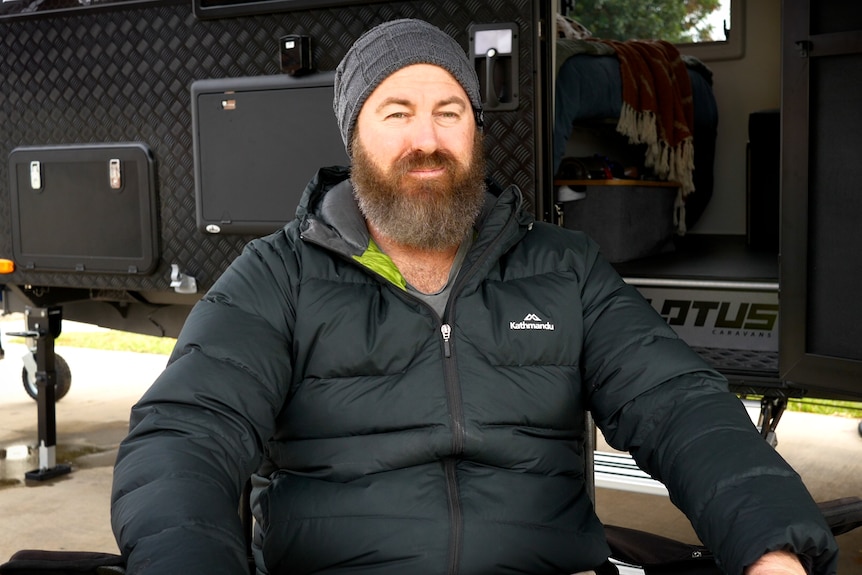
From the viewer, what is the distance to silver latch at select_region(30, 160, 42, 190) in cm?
382

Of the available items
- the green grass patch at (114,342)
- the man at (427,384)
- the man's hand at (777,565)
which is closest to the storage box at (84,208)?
the man at (427,384)

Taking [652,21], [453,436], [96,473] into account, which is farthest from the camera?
[652,21]

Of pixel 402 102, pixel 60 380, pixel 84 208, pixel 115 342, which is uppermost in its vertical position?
pixel 402 102

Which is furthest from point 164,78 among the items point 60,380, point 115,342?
point 115,342

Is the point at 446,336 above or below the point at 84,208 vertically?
below

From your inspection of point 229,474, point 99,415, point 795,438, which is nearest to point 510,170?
point 229,474

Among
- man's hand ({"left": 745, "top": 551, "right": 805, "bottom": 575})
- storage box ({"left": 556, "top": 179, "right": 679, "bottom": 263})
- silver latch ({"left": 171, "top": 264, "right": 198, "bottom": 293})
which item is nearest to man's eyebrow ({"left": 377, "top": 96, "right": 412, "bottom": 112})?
man's hand ({"left": 745, "top": 551, "right": 805, "bottom": 575})

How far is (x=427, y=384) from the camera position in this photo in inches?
74.2

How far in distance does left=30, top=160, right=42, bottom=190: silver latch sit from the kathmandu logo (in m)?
2.47

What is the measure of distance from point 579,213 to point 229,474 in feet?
8.40

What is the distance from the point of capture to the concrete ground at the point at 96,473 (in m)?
3.66

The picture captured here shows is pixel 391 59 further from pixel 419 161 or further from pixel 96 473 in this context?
pixel 96 473

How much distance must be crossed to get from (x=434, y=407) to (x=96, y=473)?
297 centimetres

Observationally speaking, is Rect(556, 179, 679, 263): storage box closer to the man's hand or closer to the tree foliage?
the tree foliage
